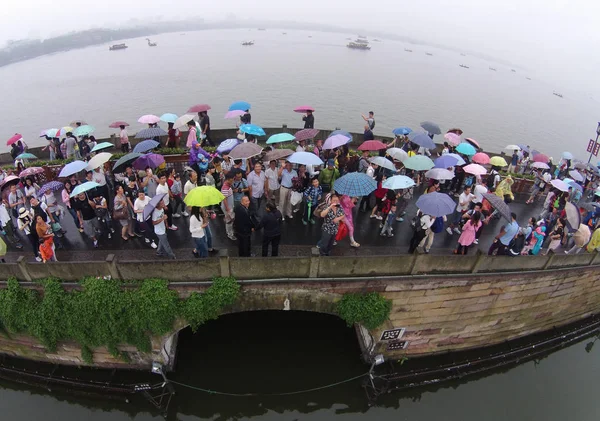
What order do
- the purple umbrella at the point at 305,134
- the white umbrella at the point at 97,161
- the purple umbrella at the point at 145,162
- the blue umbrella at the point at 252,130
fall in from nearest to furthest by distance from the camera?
the white umbrella at the point at 97,161
the purple umbrella at the point at 145,162
the purple umbrella at the point at 305,134
the blue umbrella at the point at 252,130

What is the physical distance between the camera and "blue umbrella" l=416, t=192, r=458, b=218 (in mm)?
9312

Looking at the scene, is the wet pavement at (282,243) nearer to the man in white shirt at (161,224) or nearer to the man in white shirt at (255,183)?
the man in white shirt at (161,224)

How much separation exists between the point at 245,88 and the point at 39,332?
54081 mm

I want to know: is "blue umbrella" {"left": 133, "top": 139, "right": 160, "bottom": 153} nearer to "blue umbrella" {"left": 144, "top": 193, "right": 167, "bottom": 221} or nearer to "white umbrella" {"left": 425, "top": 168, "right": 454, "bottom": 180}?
"blue umbrella" {"left": 144, "top": 193, "right": 167, "bottom": 221}

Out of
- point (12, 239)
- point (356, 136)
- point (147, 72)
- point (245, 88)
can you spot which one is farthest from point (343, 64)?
point (12, 239)

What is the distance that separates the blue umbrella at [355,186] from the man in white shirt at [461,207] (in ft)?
13.8

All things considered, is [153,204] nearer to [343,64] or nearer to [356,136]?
[356,136]

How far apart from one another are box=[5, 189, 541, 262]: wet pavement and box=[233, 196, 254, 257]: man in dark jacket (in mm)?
1028

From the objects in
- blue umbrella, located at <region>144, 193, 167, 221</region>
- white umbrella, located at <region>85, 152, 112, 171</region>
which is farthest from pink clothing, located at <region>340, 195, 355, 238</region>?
white umbrella, located at <region>85, 152, 112, 171</region>

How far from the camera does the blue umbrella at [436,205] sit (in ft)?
30.6

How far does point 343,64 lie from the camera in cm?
9006

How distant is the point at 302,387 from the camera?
1141 cm

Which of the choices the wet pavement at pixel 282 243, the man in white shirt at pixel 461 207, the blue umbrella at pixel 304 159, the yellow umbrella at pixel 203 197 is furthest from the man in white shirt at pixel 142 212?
the man in white shirt at pixel 461 207

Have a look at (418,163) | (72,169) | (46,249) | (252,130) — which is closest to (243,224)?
(46,249)
